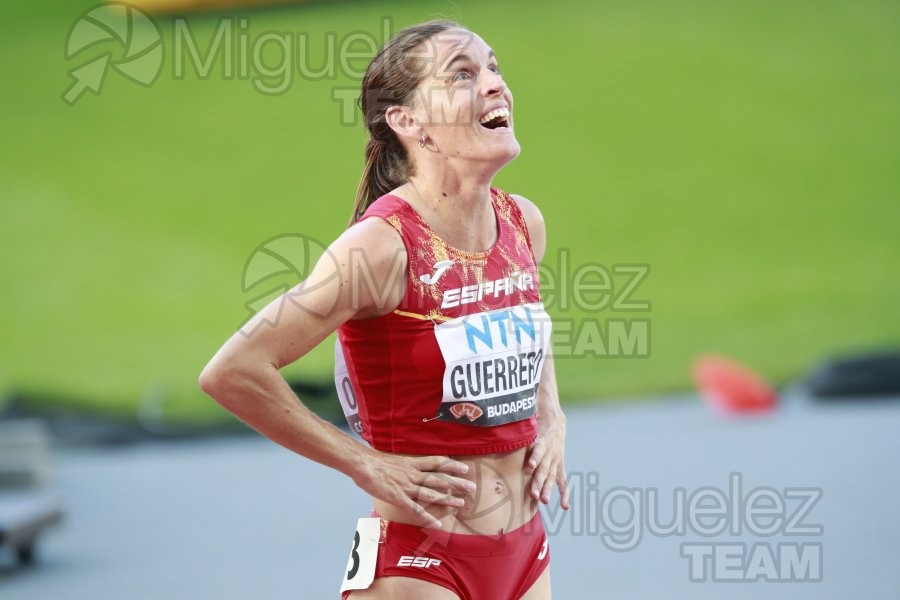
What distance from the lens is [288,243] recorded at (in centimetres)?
862

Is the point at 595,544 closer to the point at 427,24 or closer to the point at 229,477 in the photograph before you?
the point at 229,477

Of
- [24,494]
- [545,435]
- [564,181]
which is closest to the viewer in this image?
[545,435]

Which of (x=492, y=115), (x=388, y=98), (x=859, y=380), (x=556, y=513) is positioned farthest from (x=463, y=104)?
(x=859, y=380)

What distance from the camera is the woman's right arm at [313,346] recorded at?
1.93 m

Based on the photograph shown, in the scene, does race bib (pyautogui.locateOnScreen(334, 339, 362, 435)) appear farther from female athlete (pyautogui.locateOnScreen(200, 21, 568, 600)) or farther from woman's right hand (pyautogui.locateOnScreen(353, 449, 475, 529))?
woman's right hand (pyautogui.locateOnScreen(353, 449, 475, 529))

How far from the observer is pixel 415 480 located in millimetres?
2023

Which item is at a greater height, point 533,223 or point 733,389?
point 733,389

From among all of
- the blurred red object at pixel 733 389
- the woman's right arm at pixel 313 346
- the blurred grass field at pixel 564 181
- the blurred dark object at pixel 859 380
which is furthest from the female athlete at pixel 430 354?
the blurred grass field at pixel 564 181

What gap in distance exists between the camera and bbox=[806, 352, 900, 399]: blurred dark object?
6.61 meters

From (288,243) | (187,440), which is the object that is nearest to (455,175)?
(187,440)

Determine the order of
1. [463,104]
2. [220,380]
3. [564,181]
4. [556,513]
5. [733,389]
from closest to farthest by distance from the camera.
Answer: [220,380] < [463,104] < [556,513] < [733,389] < [564,181]

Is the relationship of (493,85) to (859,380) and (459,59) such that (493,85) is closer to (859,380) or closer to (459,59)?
(459,59)

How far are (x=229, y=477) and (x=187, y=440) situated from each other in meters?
0.92

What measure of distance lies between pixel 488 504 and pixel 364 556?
244 mm
